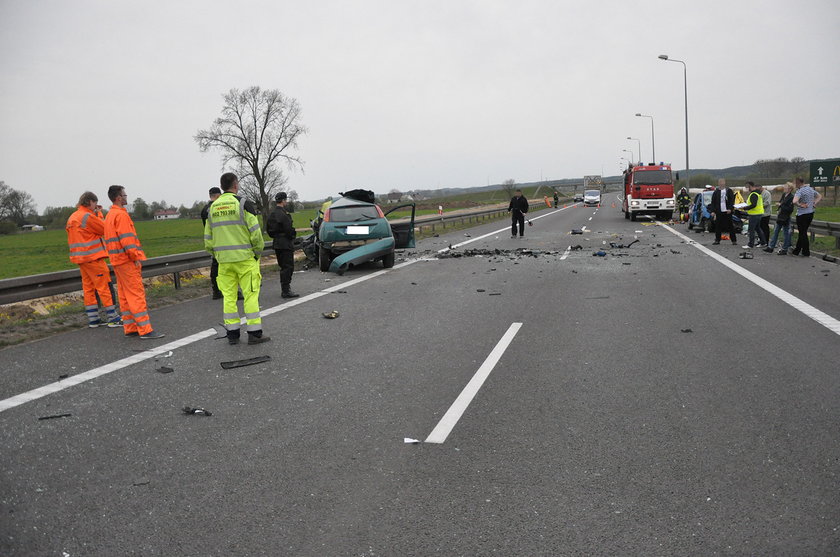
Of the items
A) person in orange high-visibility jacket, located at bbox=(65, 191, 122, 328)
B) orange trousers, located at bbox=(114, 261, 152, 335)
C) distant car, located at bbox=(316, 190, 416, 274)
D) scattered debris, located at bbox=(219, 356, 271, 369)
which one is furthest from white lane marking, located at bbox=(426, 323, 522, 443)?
distant car, located at bbox=(316, 190, 416, 274)

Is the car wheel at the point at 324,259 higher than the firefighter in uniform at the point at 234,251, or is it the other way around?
the firefighter in uniform at the point at 234,251

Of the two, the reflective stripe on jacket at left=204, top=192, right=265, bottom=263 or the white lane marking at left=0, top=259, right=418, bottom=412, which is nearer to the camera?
the white lane marking at left=0, top=259, right=418, bottom=412

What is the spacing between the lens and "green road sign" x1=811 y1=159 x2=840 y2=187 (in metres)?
52.3

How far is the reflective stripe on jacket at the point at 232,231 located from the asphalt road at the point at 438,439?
1.08 meters

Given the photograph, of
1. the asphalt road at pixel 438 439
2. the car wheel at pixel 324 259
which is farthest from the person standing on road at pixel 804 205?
the car wheel at pixel 324 259

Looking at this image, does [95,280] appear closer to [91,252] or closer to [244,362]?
[91,252]

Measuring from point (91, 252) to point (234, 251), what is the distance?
8.94 feet

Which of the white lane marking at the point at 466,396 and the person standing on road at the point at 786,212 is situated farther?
the person standing on road at the point at 786,212

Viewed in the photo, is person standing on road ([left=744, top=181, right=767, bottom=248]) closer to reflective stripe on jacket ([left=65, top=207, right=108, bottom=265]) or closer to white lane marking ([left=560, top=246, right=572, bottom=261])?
white lane marking ([left=560, top=246, right=572, bottom=261])

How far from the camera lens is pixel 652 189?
3316 cm

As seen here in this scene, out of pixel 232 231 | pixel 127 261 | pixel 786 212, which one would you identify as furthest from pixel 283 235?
pixel 786 212

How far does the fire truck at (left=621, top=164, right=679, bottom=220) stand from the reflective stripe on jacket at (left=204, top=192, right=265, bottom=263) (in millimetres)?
29314

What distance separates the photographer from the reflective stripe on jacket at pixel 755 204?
16331mm

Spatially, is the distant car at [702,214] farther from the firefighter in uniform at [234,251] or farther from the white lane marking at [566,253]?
the firefighter in uniform at [234,251]
